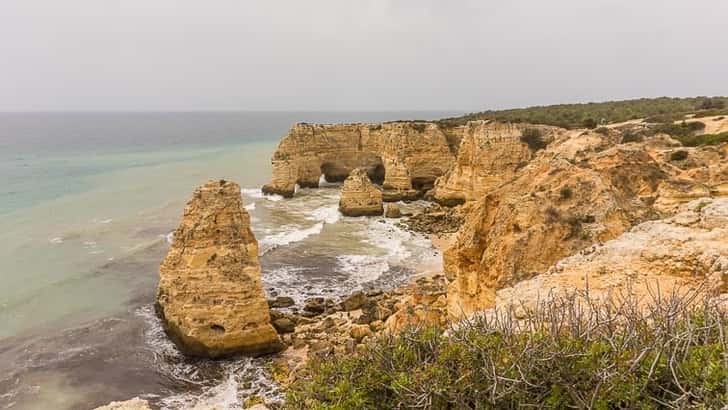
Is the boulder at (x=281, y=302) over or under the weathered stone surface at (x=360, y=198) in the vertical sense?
under

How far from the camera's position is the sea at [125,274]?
47.0 feet

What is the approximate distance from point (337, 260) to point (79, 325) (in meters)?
12.2

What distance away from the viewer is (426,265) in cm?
2462

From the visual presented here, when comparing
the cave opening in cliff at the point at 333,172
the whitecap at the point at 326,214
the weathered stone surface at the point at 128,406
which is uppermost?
the cave opening in cliff at the point at 333,172

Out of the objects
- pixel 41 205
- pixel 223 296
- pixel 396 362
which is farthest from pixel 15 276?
pixel 396 362

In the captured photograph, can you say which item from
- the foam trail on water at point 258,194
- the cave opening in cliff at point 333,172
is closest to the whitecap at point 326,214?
the foam trail on water at point 258,194

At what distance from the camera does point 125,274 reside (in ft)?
77.6

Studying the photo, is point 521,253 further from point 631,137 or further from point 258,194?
point 258,194

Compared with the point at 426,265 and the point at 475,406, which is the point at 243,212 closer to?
the point at 426,265

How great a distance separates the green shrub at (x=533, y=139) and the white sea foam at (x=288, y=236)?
15406 millimetres

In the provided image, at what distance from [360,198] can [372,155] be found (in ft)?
42.9

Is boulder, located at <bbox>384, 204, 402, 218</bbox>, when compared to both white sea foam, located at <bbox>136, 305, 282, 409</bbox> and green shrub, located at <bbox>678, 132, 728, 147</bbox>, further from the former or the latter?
white sea foam, located at <bbox>136, 305, 282, 409</bbox>

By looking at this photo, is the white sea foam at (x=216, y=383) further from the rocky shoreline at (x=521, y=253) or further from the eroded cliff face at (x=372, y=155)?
the eroded cliff face at (x=372, y=155)

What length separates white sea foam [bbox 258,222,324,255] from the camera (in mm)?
28734
